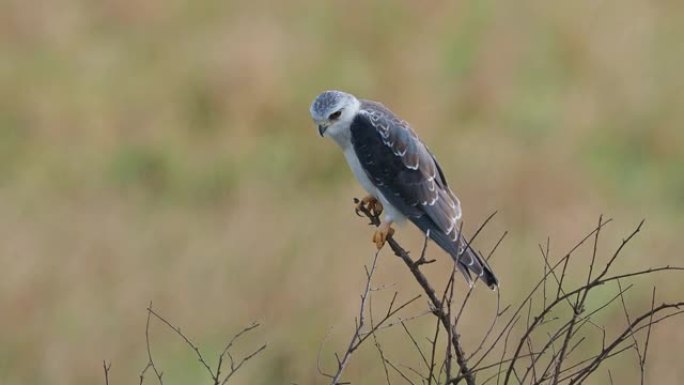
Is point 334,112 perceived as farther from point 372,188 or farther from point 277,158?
point 277,158

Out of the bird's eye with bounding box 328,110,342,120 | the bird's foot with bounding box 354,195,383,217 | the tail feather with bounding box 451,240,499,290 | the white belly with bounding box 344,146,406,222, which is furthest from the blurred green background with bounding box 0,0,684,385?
the tail feather with bounding box 451,240,499,290

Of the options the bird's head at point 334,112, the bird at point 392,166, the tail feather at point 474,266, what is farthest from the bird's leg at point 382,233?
the bird's head at point 334,112

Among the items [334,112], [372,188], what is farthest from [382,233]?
[334,112]

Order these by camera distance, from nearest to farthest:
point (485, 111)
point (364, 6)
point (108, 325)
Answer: point (108, 325) → point (485, 111) → point (364, 6)

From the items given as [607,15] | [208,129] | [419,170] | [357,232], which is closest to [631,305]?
[357,232]

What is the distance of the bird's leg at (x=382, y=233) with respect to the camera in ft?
13.2

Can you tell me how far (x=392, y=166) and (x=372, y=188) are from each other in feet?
0.32

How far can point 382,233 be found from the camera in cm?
406

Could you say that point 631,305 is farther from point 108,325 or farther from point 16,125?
point 16,125

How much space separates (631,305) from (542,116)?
2869 millimetres

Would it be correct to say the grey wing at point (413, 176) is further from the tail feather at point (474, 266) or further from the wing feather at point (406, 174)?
the tail feather at point (474, 266)

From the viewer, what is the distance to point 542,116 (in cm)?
911

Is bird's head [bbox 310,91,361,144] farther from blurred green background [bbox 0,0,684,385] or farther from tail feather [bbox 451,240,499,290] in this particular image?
blurred green background [bbox 0,0,684,385]

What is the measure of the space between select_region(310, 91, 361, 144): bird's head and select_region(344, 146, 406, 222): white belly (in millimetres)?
72
